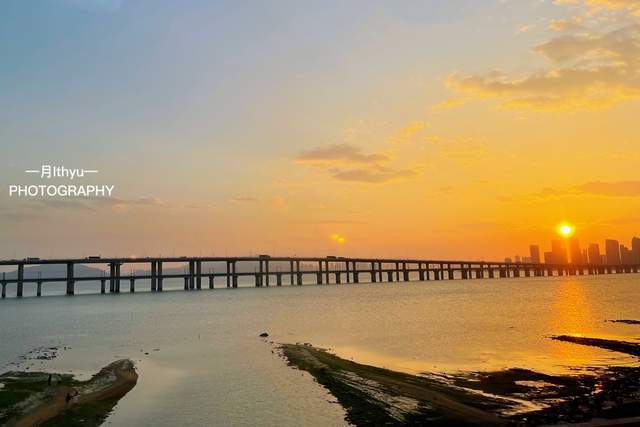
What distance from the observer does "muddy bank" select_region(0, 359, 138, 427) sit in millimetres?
24188

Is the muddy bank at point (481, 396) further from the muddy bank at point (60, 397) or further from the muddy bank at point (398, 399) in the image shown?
the muddy bank at point (60, 397)

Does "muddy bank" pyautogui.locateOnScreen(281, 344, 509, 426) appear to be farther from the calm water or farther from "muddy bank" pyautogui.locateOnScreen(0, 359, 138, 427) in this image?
"muddy bank" pyautogui.locateOnScreen(0, 359, 138, 427)

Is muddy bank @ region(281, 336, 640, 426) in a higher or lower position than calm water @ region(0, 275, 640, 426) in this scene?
higher

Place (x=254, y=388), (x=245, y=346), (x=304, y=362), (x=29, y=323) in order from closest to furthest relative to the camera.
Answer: (x=254, y=388) < (x=304, y=362) < (x=245, y=346) < (x=29, y=323)

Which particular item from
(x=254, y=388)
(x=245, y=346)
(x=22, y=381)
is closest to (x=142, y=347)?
(x=245, y=346)

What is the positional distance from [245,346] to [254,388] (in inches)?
850

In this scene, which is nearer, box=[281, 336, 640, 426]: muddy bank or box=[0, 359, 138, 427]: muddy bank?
box=[281, 336, 640, 426]: muddy bank

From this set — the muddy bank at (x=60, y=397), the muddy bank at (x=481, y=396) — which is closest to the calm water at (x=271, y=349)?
the muddy bank at (x=60, y=397)

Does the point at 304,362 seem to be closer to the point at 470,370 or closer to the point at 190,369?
the point at 190,369

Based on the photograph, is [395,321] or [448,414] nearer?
[448,414]

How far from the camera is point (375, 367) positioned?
3703cm

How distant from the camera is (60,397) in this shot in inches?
1126

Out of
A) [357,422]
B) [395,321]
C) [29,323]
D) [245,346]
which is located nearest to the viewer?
[357,422]

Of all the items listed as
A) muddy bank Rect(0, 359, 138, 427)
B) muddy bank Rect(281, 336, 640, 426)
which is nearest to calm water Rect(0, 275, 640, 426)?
muddy bank Rect(0, 359, 138, 427)
